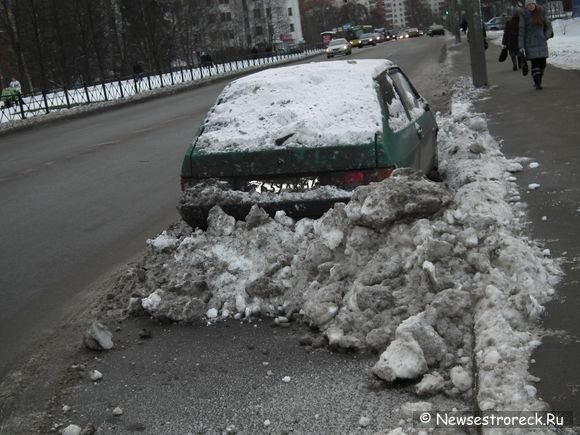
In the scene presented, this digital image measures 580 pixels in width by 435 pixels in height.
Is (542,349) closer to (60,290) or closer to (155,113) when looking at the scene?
(60,290)

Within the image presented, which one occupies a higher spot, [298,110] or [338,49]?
[298,110]

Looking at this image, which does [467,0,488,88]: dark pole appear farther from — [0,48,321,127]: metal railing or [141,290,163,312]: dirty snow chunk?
[0,48,321,127]: metal railing

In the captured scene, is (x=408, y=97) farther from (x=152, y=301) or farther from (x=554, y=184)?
(x=152, y=301)

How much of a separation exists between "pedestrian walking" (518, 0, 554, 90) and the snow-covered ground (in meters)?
8.87

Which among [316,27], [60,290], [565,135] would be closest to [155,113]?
[565,135]

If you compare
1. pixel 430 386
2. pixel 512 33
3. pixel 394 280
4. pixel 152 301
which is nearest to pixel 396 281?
pixel 394 280

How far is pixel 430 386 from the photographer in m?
3.50

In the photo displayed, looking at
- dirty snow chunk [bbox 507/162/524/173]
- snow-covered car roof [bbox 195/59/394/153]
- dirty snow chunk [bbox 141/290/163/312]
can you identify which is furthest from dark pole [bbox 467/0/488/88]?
dirty snow chunk [bbox 141/290/163/312]

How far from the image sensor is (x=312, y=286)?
186 inches

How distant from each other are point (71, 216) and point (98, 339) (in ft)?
14.6

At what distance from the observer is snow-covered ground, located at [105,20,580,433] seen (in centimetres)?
364

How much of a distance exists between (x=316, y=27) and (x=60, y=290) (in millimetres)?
150128

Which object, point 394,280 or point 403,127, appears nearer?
point 394,280

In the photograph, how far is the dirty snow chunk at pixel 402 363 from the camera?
364 centimetres
